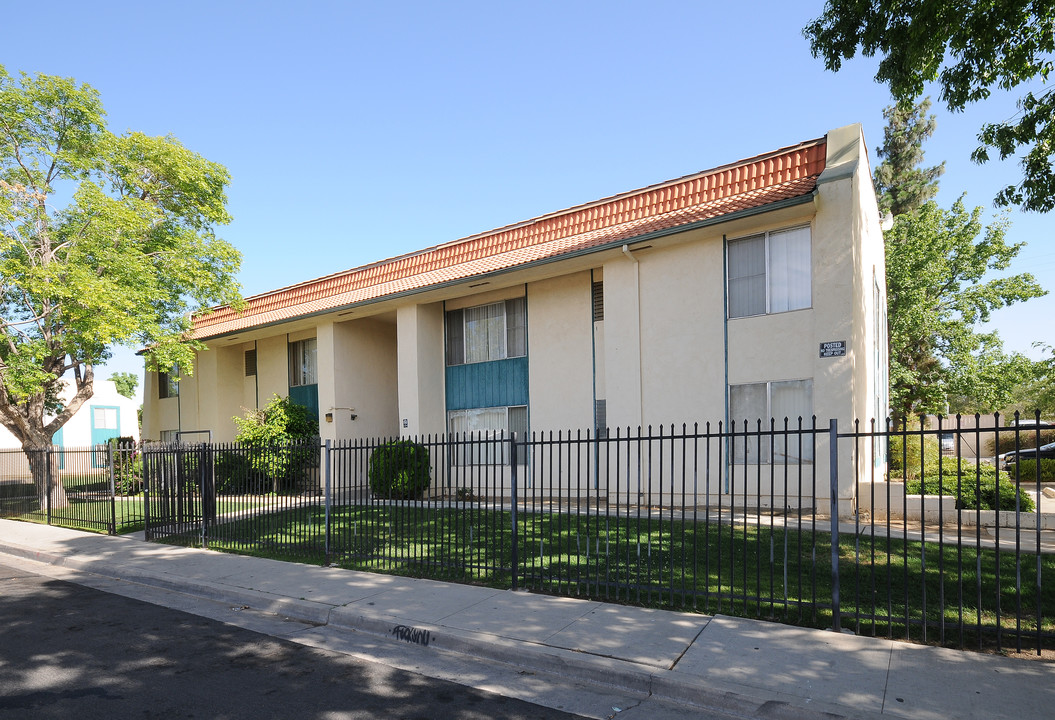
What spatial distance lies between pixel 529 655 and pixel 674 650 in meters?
1.25

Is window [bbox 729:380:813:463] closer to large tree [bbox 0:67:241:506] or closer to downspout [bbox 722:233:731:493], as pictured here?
downspout [bbox 722:233:731:493]

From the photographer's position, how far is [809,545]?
937 centimetres

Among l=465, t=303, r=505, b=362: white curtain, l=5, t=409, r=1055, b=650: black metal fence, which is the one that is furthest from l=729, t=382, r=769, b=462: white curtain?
l=465, t=303, r=505, b=362: white curtain

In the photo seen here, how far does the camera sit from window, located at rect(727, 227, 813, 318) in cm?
1275

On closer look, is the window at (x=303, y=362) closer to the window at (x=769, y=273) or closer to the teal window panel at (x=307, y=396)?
the teal window panel at (x=307, y=396)

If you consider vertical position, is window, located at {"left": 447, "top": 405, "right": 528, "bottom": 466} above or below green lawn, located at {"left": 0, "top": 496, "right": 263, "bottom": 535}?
above

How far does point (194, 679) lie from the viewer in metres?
5.55

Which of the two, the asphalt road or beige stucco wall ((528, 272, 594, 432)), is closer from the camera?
the asphalt road

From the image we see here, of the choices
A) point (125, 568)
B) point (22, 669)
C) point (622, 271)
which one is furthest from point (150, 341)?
point (22, 669)

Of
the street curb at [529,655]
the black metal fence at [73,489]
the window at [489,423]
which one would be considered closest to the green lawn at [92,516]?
the black metal fence at [73,489]

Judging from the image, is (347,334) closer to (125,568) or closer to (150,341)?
(150,341)

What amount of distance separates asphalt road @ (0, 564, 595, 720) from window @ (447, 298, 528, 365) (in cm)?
1104

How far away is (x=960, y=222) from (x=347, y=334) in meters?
22.2

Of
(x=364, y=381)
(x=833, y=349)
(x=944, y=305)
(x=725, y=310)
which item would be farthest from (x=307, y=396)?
(x=944, y=305)
